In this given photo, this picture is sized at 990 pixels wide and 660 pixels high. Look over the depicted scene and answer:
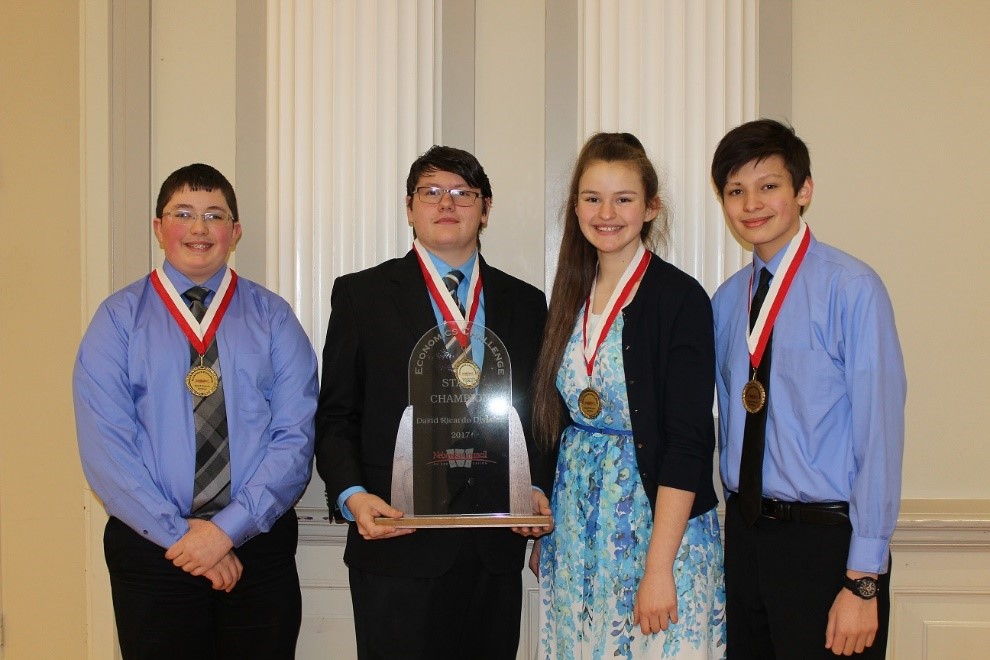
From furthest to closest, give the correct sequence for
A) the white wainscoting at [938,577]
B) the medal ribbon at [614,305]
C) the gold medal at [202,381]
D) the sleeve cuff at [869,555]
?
the white wainscoting at [938,577] < the gold medal at [202,381] < the medal ribbon at [614,305] < the sleeve cuff at [869,555]

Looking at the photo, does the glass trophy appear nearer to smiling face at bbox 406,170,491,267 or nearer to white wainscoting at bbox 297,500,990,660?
smiling face at bbox 406,170,491,267

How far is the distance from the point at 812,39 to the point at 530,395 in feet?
5.94

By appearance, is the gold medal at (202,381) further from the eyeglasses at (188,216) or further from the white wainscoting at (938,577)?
the white wainscoting at (938,577)

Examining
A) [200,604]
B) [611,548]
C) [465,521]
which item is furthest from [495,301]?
[200,604]

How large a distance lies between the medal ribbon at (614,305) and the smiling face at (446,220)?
43 cm

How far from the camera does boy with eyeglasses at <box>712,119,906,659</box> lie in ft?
6.13

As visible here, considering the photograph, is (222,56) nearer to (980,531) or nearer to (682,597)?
(682,597)

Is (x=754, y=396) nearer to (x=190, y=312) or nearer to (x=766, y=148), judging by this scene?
(x=766, y=148)

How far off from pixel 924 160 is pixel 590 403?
1814 millimetres

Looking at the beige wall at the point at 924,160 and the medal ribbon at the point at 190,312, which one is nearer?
the medal ribbon at the point at 190,312

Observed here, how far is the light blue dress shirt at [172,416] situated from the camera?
2.19m

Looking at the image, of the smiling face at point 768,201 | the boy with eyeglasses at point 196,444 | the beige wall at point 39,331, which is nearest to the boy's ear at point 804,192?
the smiling face at point 768,201

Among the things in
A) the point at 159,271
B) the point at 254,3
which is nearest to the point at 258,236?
the point at 159,271

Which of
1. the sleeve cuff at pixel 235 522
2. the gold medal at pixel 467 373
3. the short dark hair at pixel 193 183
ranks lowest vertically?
the sleeve cuff at pixel 235 522
